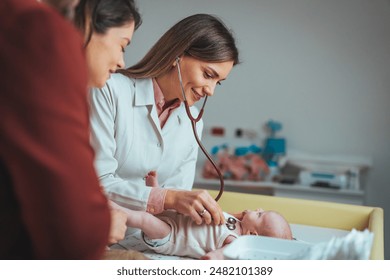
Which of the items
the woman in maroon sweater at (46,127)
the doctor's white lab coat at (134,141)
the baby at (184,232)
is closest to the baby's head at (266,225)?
the baby at (184,232)

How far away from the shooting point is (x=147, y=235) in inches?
46.6

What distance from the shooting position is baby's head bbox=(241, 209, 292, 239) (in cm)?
123

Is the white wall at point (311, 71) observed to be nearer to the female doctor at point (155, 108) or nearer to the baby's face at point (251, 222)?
the female doctor at point (155, 108)

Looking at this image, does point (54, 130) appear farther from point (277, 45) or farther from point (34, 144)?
point (277, 45)

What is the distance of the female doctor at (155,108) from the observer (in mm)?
1163

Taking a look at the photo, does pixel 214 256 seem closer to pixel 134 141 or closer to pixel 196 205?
pixel 196 205

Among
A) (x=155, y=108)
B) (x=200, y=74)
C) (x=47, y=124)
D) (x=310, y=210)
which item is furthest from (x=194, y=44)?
(x=47, y=124)

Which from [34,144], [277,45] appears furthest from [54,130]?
[277,45]

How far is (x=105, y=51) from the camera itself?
0.86 metres

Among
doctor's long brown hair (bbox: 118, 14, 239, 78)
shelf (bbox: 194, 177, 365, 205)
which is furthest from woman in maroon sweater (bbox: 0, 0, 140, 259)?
shelf (bbox: 194, 177, 365, 205)

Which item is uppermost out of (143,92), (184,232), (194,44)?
(194,44)

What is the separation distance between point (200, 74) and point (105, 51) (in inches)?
14.9

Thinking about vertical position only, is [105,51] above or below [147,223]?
above

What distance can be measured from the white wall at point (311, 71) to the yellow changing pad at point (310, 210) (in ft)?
0.39
